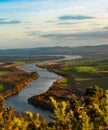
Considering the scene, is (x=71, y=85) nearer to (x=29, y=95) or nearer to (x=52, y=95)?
(x=52, y=95)

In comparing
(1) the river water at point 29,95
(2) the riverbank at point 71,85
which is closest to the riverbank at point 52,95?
(2) the riverbank at point 71,85

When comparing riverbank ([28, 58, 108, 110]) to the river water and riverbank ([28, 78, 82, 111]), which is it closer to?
riverbank ([28, 78, 82, 111])

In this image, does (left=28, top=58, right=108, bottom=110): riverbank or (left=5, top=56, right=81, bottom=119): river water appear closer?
(left=5, top=56, right=81, bottom=119): river water

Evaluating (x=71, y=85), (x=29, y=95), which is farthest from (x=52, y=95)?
(x=71, y=85)

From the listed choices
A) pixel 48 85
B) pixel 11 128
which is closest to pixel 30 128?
pixel 11 128

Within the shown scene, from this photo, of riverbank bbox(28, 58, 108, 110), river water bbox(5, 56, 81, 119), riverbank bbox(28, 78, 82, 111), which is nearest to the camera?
river water bbox(5, 56, 81, 119)

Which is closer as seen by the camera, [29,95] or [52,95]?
[52,95]

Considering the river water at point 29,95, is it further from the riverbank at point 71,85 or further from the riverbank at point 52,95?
the riverbank at point 71,85

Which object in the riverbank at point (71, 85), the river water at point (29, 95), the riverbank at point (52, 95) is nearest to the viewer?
the river water at point (29, 95)

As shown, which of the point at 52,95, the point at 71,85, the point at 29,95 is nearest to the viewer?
the point at 52,95

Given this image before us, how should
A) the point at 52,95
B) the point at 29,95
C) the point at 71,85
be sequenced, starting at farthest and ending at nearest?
the point at 71,85
the point at 29,95
the point at 52,95

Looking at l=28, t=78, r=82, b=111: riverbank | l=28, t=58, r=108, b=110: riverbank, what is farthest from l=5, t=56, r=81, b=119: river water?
l=28, t=58, r=108, b=110: riverbank
